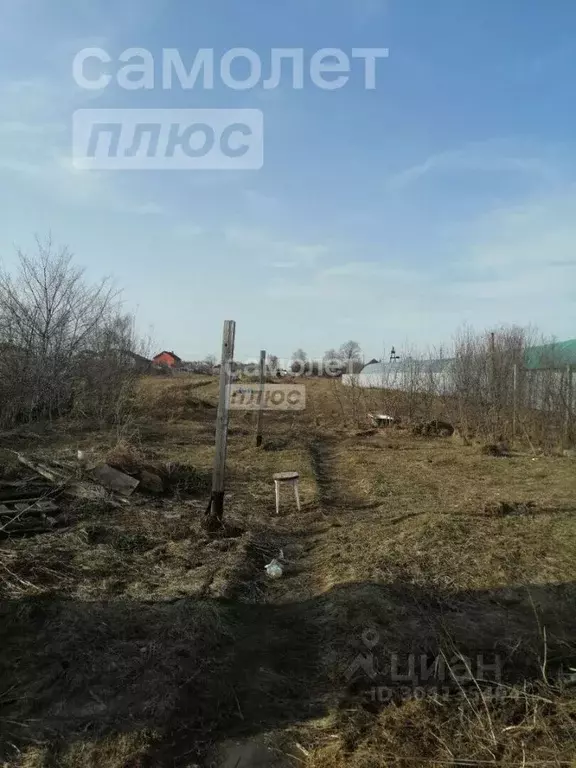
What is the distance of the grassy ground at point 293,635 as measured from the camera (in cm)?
257

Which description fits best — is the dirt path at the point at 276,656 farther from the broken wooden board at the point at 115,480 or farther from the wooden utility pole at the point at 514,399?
the wooden utility pole at the point at 514,399

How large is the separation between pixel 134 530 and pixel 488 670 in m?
3.85

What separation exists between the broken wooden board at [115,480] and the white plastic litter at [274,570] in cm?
282

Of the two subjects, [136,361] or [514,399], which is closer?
[514,399]

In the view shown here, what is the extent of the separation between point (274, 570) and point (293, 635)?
1117mm

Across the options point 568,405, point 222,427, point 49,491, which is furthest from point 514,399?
point 49,491

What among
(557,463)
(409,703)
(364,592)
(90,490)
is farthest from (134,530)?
(557,463)

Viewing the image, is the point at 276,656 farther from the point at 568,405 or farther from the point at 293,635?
the point at 568,405

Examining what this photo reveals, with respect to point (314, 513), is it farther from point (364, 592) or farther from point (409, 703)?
point (409, 703)

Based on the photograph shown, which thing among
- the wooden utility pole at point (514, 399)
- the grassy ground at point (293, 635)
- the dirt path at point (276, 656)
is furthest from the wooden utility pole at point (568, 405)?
the dirt path at point (276, 656)

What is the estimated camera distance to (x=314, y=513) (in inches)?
274

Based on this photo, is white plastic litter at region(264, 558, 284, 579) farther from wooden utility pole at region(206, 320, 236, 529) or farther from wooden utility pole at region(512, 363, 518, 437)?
wooden utility pole at region(512, 363, 518, 437)

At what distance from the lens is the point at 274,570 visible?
4.84m

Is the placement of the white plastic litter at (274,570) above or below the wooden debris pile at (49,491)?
below
